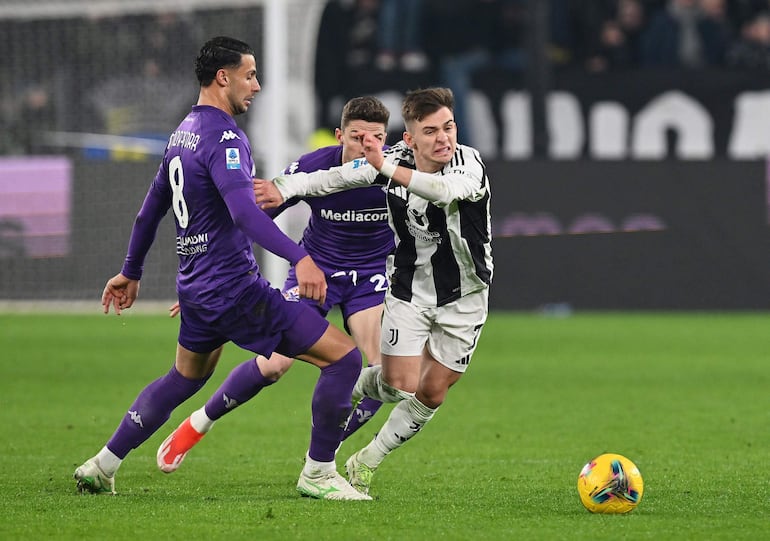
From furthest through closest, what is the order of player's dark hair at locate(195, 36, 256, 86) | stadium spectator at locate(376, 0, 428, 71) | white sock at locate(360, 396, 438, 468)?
stadium spectator at locate(376, 0, 428, 71) → white sock at locate(360, 396, 438, 468) → player's dark hair at locate(195, 36, 256, 86)

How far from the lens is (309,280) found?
19.6ft

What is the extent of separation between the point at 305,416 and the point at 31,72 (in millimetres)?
10290

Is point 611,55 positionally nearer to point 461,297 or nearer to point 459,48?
point 459,48

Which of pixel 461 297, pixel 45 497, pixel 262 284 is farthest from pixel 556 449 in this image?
pixel 45 497

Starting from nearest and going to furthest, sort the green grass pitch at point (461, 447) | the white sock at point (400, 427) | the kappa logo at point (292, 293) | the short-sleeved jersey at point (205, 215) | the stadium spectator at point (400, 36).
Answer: the green grass pitch at point (461, 447) → the short-sleeved jersey at point (205, 215) → the white sock at point (400, 427) → the kappa logo at point (292, 293) → the stadium spectator at point (400, 36)

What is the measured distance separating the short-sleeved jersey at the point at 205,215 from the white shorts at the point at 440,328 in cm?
77

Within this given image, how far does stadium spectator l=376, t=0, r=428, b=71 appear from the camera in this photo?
1931 cm

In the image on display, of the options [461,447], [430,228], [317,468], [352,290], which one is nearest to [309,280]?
[430,228]

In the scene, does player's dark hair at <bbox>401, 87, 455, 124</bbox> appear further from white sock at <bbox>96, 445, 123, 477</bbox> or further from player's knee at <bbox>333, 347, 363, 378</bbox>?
white sock at <bbox>96, 445, 123, 477</bbox>

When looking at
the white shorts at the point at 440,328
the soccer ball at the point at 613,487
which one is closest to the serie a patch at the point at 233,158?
the white shorts at the point at 440,328

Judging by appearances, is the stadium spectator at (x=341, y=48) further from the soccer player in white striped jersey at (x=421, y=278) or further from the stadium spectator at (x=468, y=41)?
the soccer player in white striped jersey at (x=421, y=278)

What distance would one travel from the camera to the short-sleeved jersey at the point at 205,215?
631 centimetres

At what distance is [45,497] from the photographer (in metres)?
6.50

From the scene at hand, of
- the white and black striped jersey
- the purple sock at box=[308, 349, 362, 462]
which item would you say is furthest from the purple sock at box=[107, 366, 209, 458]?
the white and black striped jersey
